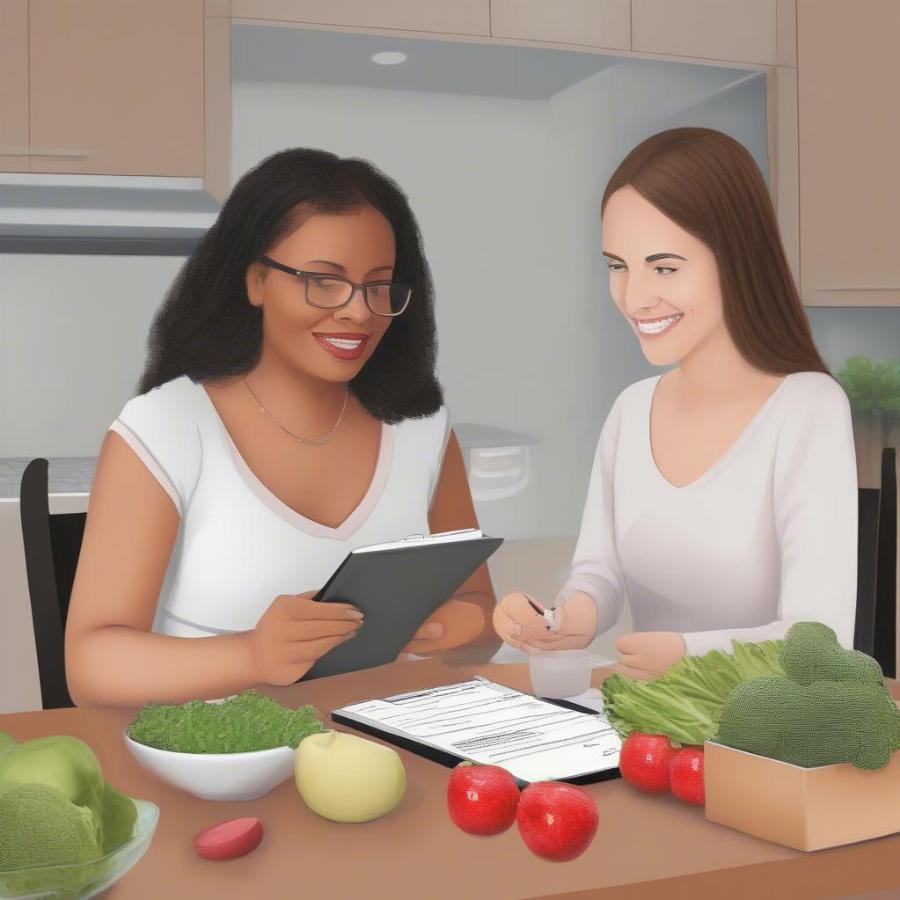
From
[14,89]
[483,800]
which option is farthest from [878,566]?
[14,89]

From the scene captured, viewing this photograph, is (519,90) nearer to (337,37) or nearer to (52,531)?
(337,37)

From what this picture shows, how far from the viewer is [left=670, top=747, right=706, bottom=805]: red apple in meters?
0.90

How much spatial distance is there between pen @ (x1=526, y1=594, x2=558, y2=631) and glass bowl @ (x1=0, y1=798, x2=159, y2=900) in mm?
709

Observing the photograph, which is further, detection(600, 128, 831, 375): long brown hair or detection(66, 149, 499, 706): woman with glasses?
detection(66, 149, 499, 706): woman with glasses

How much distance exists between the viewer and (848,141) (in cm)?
302

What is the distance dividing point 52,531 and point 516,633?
67 cm

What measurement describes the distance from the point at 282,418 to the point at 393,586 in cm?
43

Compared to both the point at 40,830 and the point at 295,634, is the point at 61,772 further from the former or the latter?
the point at 295,634

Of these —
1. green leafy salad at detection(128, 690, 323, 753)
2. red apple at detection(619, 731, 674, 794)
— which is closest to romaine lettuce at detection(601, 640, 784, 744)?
red apple at detection(619, 731, 674, 794)

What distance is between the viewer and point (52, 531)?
5.27 ft

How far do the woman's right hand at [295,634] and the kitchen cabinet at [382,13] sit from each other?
1797mm

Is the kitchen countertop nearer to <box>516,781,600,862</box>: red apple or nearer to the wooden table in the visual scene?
the wooden table

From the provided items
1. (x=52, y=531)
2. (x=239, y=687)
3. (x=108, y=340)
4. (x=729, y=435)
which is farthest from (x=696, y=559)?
(x=108, y=340)

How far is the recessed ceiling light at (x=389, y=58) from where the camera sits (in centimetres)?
274
